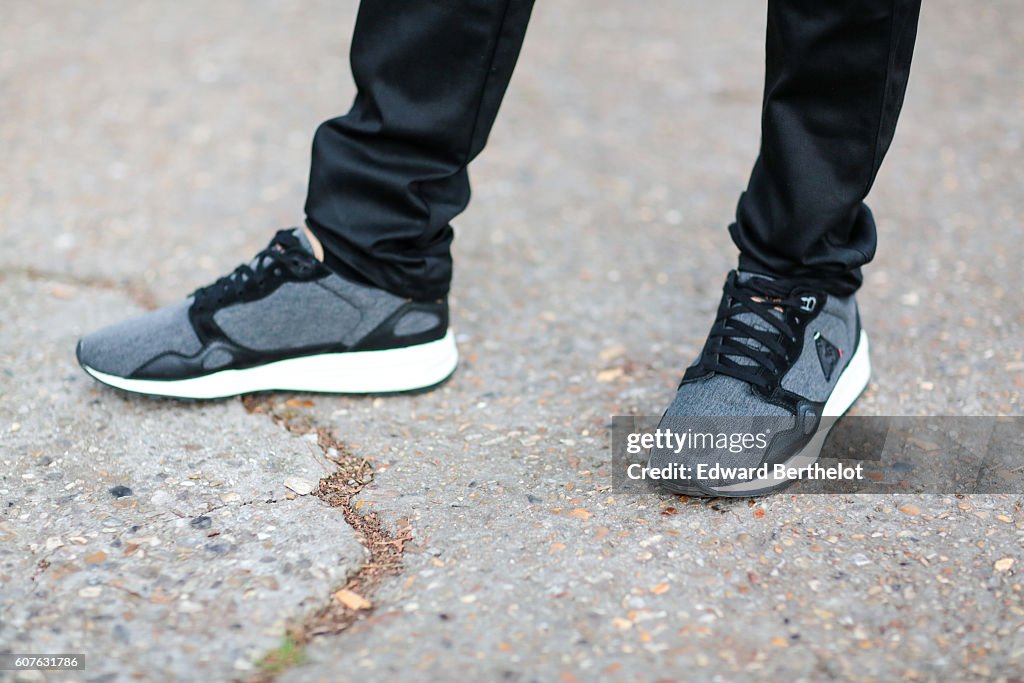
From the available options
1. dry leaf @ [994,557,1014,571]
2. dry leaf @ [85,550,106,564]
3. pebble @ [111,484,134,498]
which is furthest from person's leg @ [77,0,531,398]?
dry leaf @ [994,557,1014,571]

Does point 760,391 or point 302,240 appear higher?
point 302,240

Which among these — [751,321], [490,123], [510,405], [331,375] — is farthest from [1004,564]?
[331,375]

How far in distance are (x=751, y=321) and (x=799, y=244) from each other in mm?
130

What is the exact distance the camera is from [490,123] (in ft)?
4.71

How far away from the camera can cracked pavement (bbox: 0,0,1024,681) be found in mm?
1112

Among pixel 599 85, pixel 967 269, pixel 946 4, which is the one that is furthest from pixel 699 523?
pixel 946 4

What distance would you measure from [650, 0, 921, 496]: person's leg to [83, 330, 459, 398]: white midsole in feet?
1.46

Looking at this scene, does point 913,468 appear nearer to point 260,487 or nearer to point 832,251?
point 832,251

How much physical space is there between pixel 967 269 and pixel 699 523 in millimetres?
1112

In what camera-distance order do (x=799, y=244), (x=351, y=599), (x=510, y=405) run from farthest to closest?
(x=510, y=405) → (x=799, y=244) → (x=351, y=599)

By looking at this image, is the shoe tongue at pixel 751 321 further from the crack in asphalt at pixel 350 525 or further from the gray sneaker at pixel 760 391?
the crack in asphalt at pixel 350 525

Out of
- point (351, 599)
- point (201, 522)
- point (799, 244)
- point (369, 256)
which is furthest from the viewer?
point (369, 256)

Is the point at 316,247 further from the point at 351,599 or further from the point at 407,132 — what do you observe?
the point at 351,599

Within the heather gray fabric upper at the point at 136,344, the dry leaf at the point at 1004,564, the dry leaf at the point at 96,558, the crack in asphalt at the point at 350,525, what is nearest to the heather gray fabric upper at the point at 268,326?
the heather gray fabric upper at the point at 136,344
